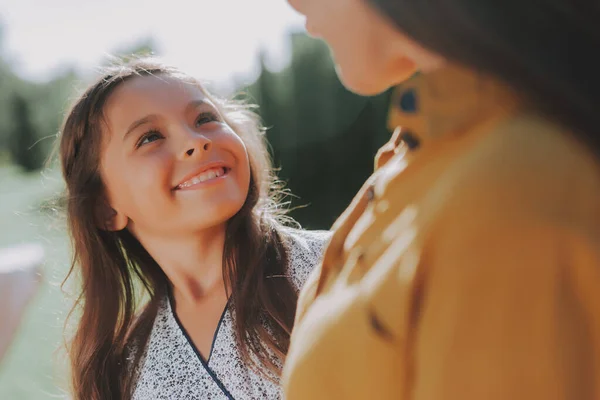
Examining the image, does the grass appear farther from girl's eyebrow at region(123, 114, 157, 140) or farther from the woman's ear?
girl's eyebrow at region(123, 114, 157, 140)

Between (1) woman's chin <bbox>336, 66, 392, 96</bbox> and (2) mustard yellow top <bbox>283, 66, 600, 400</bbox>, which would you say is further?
(1) woman's chin <bbox>336, 66, 392, 96</bbox>

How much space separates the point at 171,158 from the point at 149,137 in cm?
10

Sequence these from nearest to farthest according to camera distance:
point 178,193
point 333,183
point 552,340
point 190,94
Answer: point 552,340
point 178,193
point 190,94
point 333,183

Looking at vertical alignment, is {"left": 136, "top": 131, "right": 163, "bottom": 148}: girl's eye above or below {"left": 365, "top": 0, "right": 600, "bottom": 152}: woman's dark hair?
below

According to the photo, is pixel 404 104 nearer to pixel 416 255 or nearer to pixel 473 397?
pixel 416 255

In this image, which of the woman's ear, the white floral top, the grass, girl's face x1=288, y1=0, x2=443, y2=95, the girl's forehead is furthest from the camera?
the grass

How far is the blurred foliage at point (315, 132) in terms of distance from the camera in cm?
733

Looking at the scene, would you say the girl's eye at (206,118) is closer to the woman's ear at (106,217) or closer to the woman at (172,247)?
the woman at (172,247)

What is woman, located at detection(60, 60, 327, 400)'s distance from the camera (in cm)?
150

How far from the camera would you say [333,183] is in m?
7.55

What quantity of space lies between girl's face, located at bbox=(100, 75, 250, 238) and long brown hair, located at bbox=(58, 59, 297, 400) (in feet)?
0.21

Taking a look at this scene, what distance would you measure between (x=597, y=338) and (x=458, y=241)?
4.8 inches

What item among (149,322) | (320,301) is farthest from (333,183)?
(320,301)

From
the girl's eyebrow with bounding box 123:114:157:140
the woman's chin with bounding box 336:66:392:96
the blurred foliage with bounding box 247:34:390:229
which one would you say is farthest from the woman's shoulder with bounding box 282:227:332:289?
the blurred foliage with bounding box 247:34:390:229
